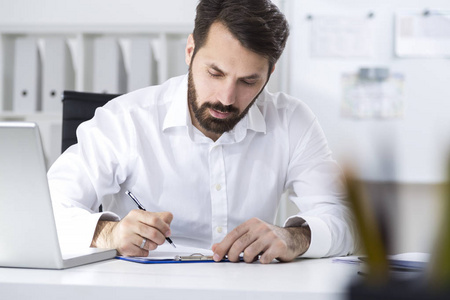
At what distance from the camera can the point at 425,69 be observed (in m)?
2.55

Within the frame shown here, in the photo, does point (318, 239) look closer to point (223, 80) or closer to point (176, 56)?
point (223, 80)

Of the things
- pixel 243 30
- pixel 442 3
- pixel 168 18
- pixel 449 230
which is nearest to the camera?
pixel 449 230

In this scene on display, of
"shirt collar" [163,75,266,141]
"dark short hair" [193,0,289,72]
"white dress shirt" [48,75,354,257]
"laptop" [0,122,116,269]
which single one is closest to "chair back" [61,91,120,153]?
"white dress shirt" [48,75,354,257]

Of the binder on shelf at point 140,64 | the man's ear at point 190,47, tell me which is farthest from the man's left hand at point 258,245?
the binder on shelf at point 140,64

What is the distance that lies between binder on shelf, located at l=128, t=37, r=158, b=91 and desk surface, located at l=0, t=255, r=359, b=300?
1.60m

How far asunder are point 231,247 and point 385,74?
1.90 meters

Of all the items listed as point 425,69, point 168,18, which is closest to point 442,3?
point 425,69

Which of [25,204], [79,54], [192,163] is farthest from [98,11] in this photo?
[25,204]

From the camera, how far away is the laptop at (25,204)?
25.2 inches

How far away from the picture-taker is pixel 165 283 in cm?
61

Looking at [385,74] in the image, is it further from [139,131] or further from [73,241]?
[73,241]

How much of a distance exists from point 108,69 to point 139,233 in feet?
4.96

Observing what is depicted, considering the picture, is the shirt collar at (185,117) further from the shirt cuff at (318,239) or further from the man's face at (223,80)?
the shirt cuff at (318,239)

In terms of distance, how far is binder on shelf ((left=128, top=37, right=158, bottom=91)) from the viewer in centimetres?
231
